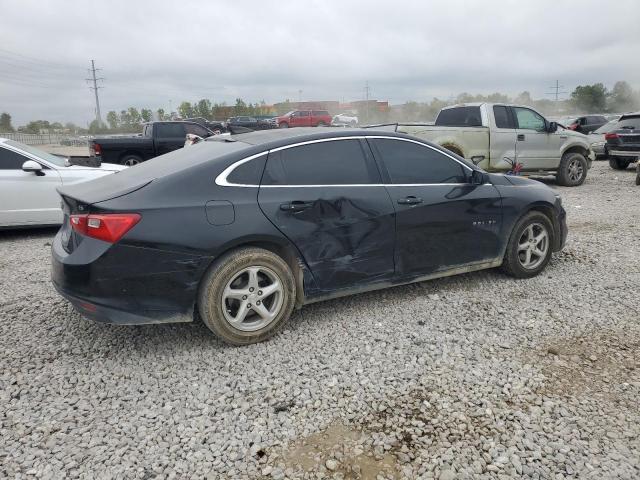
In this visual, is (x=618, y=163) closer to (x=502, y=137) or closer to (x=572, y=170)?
(x=572, y=170)

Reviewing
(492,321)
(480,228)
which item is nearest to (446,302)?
(492,321)

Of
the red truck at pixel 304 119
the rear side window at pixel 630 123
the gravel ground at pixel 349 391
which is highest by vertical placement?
the red truck at pixel 304 119

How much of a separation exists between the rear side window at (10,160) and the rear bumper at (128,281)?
15.1 ft

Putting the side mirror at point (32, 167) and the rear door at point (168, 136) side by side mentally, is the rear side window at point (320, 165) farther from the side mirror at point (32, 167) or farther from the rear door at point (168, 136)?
the rear door at point (168, 136)

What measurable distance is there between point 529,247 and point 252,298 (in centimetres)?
294

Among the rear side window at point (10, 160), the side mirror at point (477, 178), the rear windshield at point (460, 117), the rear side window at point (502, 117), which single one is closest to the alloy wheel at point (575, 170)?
the rear side window at point (502, 117)

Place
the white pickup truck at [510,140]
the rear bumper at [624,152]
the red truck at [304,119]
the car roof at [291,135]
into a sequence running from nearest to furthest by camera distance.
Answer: the car roof at [291,135] < the white pickup truck at [510,140] < the rear bumper at [624,152] < the red truck at [304,119]

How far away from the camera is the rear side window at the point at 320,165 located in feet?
12.0

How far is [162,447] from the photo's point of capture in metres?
2.52

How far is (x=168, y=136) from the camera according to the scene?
1496 centimetres

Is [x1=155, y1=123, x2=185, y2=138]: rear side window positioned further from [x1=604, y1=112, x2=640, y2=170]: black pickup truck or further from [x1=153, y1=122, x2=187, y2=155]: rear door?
[x1=604, y1=112, x2=640, y2=170]: black pickup truck

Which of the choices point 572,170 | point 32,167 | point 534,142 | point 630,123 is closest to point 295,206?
point 32,167

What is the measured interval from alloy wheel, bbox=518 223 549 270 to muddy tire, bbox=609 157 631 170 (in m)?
11.5

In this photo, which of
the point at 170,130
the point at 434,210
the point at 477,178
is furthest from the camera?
the point at 170,130
